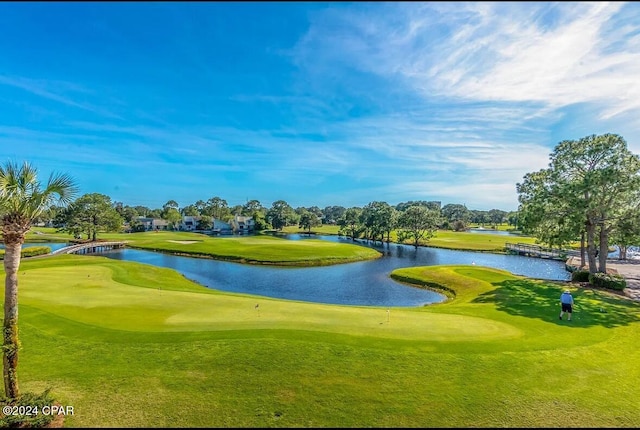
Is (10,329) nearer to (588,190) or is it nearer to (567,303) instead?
(567,303)

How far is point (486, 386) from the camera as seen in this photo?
9883mm

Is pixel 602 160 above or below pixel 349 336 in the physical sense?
above

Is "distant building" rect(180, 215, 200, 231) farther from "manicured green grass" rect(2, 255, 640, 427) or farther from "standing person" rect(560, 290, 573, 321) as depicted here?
"standing person" rect(560, 290, 573, 321)

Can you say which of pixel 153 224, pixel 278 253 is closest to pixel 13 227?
pixel 278 253

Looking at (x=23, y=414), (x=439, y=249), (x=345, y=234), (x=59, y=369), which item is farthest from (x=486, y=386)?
(x=345, y=234)

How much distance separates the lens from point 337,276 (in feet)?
149

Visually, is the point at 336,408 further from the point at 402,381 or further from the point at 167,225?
the point at 167,225

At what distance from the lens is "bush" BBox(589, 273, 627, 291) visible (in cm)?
2622

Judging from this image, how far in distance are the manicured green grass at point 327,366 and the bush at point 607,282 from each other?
9.36 metres

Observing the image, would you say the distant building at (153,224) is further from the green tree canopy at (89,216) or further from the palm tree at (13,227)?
the palm tree at (13,227)

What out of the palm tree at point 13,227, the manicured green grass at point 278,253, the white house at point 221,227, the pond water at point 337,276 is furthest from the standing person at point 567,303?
the white house at point 221,227

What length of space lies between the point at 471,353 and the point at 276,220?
142550mm

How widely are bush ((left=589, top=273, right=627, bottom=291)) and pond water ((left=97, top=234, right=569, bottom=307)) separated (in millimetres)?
12452

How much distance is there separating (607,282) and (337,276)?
92.4 ft
